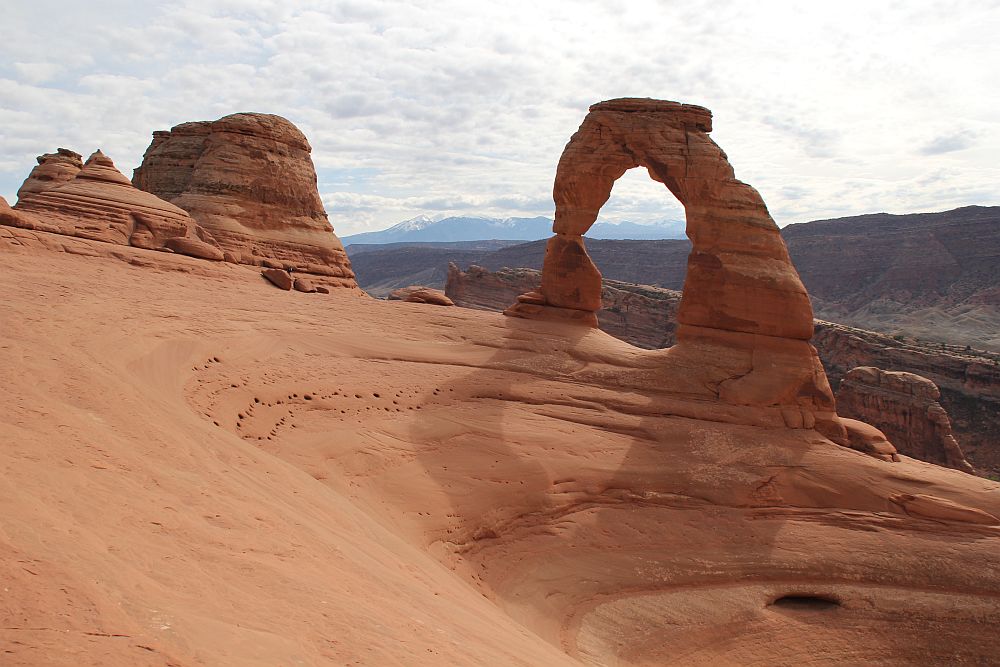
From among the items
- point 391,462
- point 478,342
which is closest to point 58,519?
point 391,462

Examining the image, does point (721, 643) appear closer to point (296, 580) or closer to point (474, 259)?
point (296, 580)

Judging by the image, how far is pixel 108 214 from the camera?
16.3 m

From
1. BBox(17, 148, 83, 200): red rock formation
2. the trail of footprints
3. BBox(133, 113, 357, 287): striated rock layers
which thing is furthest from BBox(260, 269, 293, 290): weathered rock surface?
BBox(17, 148, 83, 200): red rock formation

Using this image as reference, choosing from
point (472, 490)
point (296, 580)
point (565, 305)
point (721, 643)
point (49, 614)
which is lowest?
point (721, 643)

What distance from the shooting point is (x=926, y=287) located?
7050cm

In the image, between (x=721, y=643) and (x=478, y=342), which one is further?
(x=478, y=342)

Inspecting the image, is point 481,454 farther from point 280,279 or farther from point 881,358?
point 881,358

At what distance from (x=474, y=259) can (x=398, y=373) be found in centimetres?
10513

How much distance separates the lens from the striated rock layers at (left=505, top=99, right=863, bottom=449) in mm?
13344

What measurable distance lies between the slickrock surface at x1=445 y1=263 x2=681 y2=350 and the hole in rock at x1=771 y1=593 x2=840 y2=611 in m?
32.7

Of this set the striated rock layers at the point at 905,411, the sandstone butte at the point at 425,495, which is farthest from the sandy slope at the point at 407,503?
the striated rock layers at the point at 905,411

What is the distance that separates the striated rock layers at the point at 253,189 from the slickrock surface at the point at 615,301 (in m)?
23.1

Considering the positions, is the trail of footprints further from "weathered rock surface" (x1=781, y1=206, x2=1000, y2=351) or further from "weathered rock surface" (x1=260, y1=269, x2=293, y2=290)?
"weathered rock surface" (x1=781, y1=206, x2=1000, y2=351)

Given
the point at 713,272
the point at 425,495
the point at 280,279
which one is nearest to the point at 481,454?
the point at 425,495
